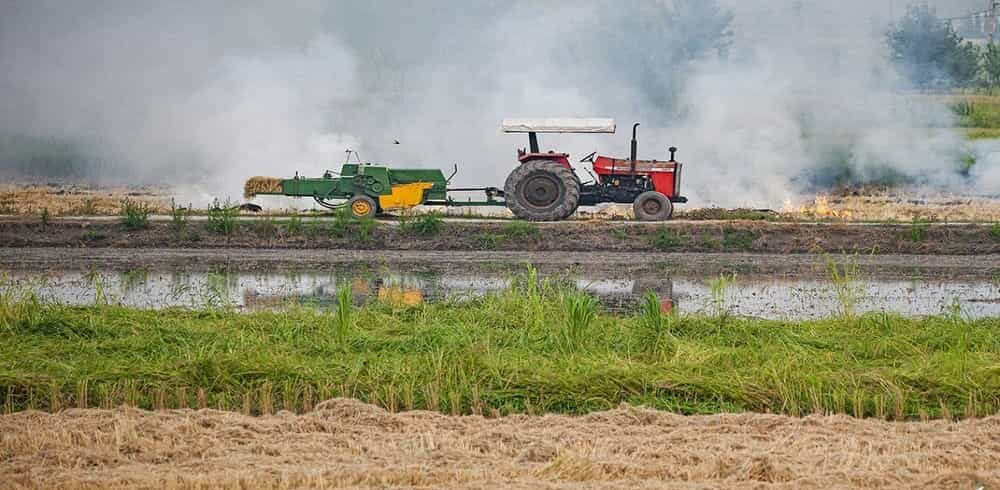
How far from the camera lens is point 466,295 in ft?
43.2

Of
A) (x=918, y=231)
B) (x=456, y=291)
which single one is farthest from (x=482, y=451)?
(x=918, y=231)

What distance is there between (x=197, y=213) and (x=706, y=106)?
33.7 ft

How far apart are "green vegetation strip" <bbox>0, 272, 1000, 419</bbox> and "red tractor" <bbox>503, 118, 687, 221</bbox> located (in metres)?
11.2

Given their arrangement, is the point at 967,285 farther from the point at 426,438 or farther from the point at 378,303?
the point at 426,438

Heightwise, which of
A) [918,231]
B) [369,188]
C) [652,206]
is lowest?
[918,231]

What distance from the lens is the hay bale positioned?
22.9 meters

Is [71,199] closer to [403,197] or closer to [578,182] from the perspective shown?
[403,197]

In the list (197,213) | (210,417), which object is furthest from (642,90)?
(210,417)

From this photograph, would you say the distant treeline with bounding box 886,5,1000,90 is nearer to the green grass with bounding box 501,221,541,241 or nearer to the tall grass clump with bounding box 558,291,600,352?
the green grass with bounding box 501,221,541,241

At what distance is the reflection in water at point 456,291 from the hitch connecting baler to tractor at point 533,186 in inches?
243

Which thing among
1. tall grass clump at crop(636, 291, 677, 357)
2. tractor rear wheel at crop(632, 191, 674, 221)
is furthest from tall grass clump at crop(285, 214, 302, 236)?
tall grass clump at crop(636, 291, 677, 357)

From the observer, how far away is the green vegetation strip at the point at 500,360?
27.9 ft

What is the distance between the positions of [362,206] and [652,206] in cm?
478

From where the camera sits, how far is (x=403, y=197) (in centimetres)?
2256
